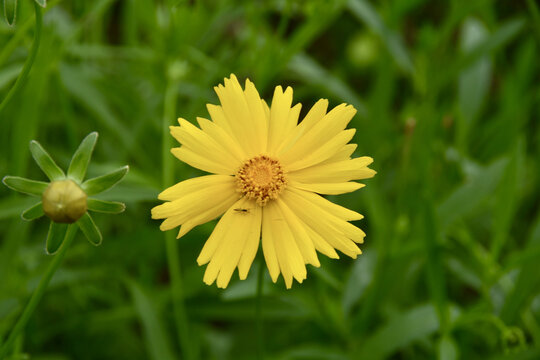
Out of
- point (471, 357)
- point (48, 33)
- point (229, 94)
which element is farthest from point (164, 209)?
point (471, 357)

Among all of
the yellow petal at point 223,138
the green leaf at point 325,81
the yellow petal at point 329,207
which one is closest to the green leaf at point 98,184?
the yellow petal at point 223,138

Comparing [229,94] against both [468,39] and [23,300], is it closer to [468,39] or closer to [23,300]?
[23,300]

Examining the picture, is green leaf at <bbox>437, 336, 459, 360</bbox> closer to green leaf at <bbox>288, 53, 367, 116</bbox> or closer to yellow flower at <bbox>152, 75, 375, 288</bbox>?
yellow flower at <bbox>152, 75, 375, 288</bbox>

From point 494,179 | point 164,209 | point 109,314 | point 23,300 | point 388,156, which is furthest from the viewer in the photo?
point 388,156

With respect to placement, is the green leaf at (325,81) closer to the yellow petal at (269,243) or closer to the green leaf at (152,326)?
the green leaf at (152,326)

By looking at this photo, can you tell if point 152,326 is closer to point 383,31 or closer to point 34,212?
point 34,212

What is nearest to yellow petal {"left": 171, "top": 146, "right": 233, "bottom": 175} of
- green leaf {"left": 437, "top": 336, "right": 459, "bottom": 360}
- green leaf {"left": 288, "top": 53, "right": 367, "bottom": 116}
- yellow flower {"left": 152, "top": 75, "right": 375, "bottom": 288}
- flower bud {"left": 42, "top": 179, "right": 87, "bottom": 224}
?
yellow flower {"left": 152, "top": 75, "right": 375, "bottom": 288}
